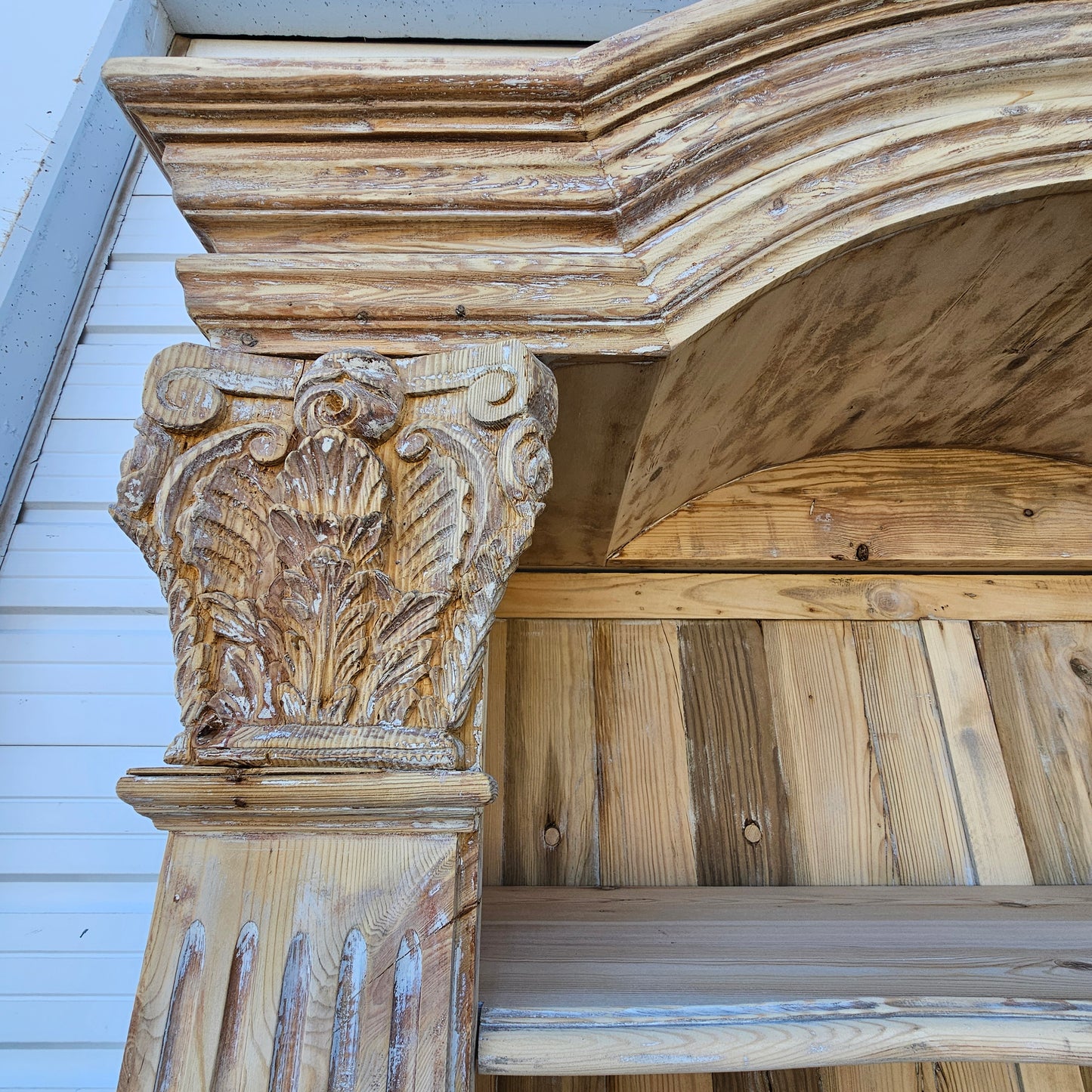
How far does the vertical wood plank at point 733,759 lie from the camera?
42.3 inches

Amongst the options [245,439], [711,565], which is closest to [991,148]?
[711,565]

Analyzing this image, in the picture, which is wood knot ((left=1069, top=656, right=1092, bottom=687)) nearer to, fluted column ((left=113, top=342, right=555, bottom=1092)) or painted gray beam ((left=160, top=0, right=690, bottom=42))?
fluted column ((left=113, top=342, right=555, bottom=1092))

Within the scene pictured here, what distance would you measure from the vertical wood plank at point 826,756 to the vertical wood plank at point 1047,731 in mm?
214

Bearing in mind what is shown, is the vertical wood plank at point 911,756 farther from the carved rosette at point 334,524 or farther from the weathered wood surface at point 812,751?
the carved rosette at point 334,524

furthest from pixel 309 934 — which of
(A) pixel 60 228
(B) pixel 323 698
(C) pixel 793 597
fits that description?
(A) pixel 60 228

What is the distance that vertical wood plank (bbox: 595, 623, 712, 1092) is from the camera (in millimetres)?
1063

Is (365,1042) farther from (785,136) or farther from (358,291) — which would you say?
(785,136)

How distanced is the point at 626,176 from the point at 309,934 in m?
0.77

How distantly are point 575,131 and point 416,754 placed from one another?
65cm

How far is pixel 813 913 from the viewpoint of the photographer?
0.91 meters

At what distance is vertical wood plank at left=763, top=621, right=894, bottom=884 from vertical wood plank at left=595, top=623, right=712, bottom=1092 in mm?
156

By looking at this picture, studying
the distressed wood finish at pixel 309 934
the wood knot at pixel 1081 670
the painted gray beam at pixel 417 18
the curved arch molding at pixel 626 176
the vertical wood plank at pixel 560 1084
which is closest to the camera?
the distressed wood finish at pixel 309 934

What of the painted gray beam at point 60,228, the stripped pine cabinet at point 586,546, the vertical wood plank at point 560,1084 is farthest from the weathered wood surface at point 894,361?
the painted gray beam at point 60,228

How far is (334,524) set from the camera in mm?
707
